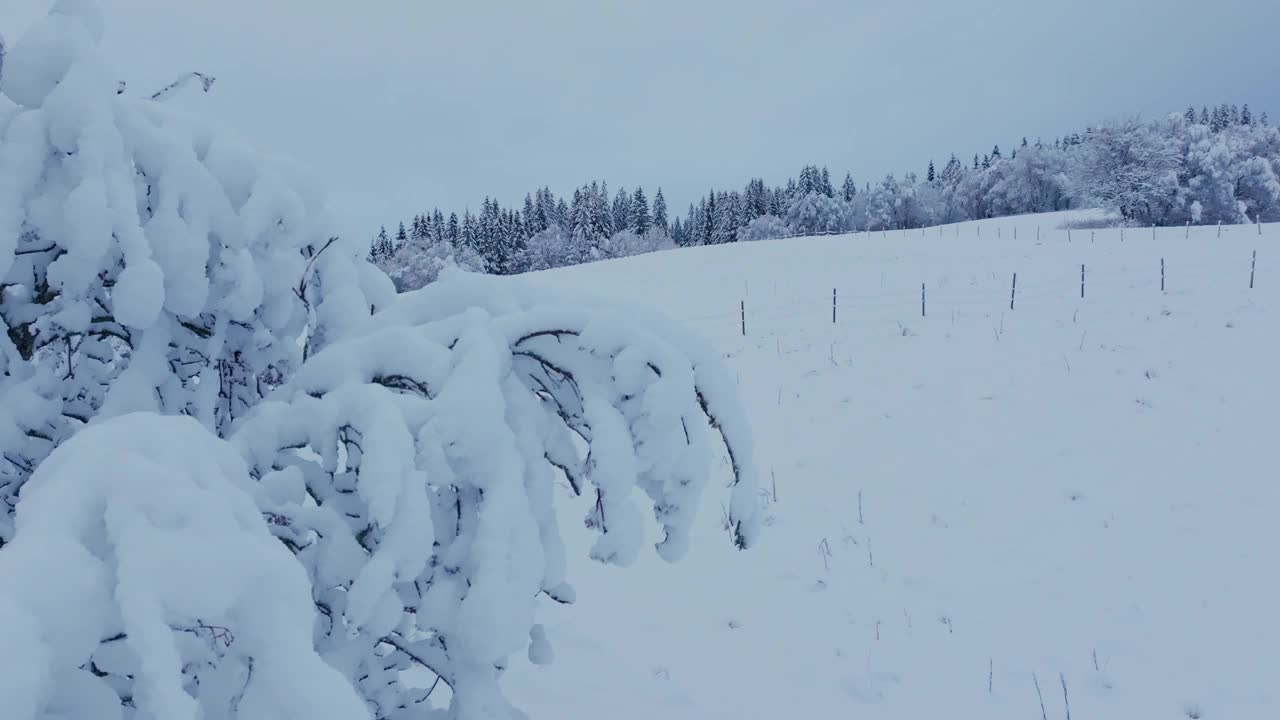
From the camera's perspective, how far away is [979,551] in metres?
6.96

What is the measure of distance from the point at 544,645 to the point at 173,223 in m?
2.00

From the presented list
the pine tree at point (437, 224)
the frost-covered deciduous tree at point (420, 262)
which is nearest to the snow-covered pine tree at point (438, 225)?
the pine tree at point (437, 224)

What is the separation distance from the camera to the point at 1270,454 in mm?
8695

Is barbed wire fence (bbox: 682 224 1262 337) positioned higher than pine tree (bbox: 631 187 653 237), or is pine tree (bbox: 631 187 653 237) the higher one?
pine tree (bbox: 631 187 653 237)

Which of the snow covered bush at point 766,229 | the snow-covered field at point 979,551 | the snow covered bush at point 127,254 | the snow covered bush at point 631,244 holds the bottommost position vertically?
the snow-covered field at point 979,551

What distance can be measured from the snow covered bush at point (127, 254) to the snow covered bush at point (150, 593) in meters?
0.99

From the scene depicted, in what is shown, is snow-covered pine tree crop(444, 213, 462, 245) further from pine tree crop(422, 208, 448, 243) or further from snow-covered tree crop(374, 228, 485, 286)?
snow-covered tree crop(374, 228, 485, 286)

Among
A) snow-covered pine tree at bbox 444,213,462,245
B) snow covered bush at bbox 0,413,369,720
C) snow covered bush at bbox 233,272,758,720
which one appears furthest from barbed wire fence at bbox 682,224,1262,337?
snow-covered pine tree at bbox 444,213,462,245

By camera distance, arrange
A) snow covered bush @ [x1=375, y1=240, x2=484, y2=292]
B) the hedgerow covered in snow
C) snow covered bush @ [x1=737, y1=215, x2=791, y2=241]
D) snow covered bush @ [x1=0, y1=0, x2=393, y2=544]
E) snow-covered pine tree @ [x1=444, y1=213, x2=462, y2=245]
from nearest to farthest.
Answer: the hedgerow covered in snow, snow covered bush @ [x1=0, y1=0, x2=393, y2=544], snow covered bush @ [x1=375, y1=240, x2=484, y2=292], snow covered bush @ [x1=737, y1=215, x2=791, y2=241], snow-covered pine tree @ [x1=444, y1=213, x2=462, y2=245]

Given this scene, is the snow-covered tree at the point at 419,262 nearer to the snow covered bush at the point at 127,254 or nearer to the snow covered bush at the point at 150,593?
the snow covered bush at the point at 127,254

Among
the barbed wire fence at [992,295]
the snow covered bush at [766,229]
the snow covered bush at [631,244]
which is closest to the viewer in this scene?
the barbed wire fence at [992,295]

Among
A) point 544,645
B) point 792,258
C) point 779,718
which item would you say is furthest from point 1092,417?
point 792,258

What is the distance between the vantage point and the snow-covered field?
5.12 meters

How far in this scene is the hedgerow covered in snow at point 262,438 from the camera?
1.29m
